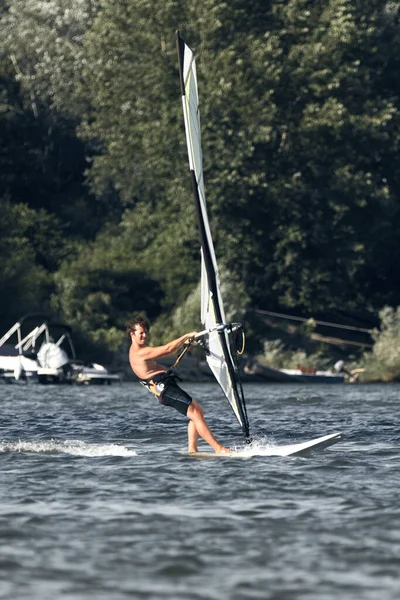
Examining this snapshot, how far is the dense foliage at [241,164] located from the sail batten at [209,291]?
27.7m

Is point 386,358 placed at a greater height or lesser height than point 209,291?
lesser

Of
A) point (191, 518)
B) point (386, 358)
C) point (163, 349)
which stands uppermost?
point (386, 358)

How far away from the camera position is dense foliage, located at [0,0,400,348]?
47.7 meters

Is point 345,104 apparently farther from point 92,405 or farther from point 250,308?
point 92,405

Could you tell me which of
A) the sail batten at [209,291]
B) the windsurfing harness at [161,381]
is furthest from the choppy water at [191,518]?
the sail batten at [209,291]

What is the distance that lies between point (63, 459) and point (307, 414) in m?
9.71

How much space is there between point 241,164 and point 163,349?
32833 millimetres

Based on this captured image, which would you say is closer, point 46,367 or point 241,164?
point 46,367

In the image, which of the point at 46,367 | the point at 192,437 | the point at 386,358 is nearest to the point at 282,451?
the point at 192,437

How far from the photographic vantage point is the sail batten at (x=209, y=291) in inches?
640

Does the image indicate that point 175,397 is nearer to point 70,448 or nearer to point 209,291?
point 209,291

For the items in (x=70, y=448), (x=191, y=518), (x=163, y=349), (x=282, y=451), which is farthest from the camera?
(x=70, y=448)

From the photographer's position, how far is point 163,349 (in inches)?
595

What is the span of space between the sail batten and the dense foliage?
27.7m
